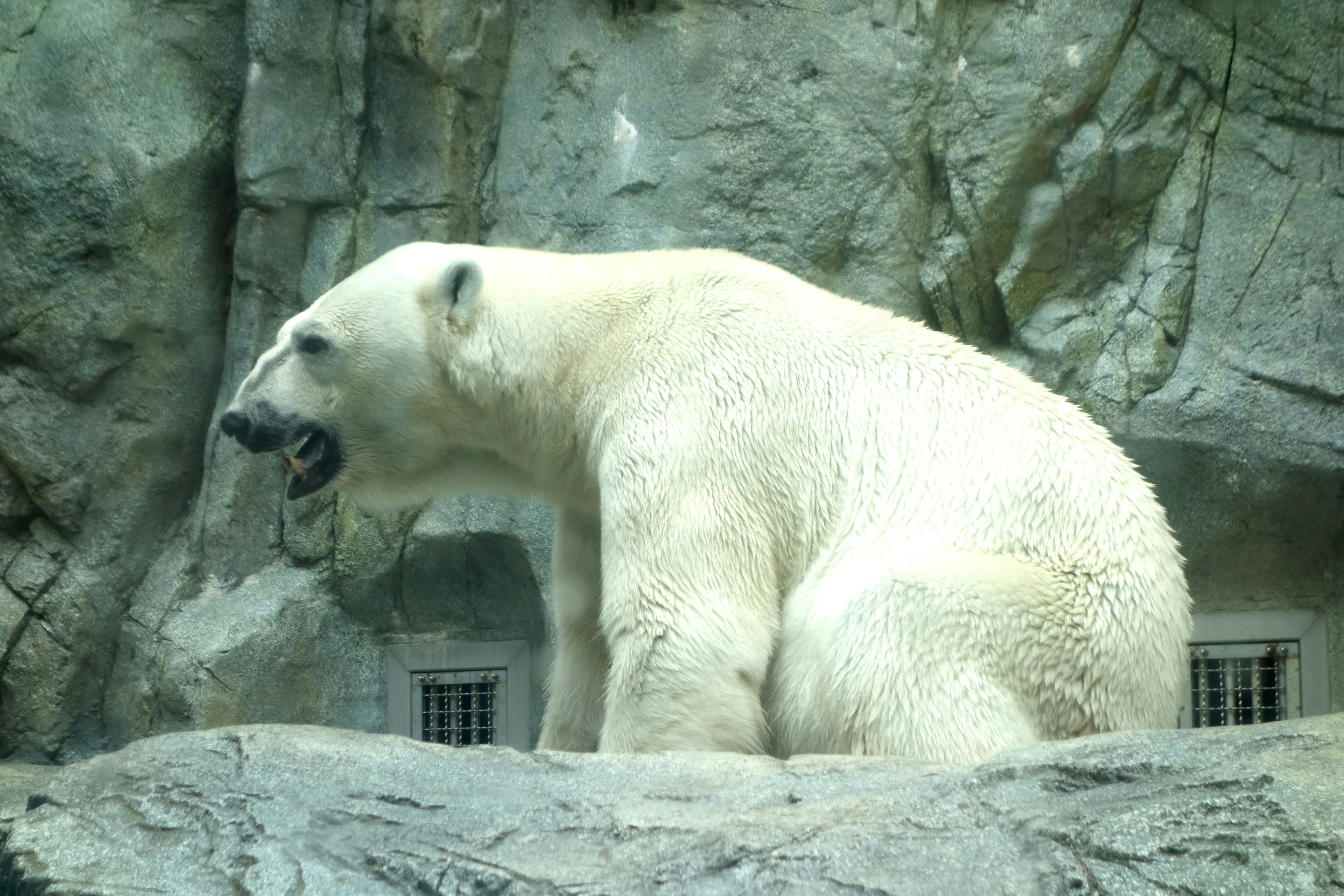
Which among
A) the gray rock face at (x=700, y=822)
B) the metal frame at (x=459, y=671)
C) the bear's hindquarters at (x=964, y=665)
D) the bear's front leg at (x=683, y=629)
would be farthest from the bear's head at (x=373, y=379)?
the metal frame at (x=459, y=671)

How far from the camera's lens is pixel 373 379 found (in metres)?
3.89

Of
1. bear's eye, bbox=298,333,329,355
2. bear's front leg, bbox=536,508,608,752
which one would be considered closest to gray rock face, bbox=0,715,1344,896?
bear's front leg, bbox=536,508,608,752

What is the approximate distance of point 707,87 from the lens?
5.43 m

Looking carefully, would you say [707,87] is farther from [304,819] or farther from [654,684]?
[304,819]

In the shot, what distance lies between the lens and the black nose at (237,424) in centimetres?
386

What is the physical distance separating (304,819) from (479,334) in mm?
1750

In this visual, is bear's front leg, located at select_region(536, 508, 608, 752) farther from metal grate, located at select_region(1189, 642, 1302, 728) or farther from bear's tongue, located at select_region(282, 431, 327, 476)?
metal grate, located at select_region(1189, 642, 1302, 728)

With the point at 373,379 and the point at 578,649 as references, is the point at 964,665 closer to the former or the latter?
the point at 578,649

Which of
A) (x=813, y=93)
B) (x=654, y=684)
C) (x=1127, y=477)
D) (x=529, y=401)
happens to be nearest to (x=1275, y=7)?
(x=813, y=93)

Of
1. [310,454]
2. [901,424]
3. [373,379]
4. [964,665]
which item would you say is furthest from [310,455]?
[964,665]

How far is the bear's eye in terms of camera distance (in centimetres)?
388

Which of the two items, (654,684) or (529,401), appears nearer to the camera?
(654,684)

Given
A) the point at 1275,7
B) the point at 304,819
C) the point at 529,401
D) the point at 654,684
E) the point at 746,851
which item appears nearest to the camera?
the point at 746,851

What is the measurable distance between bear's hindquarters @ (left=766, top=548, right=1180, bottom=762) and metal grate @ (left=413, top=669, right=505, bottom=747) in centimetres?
244
